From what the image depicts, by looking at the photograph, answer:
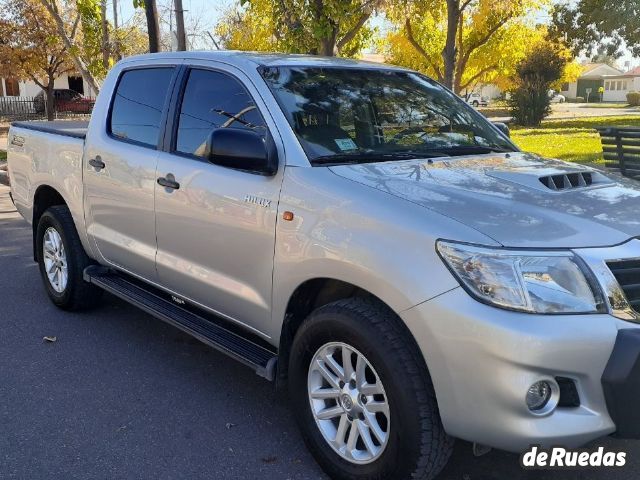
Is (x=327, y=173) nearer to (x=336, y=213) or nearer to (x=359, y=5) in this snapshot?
(x=336, y=213)

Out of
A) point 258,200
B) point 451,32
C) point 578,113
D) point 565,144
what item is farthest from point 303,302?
point 578,113

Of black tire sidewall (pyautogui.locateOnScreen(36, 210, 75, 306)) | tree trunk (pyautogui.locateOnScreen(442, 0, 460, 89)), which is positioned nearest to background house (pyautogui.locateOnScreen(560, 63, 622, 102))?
tree trunk (pyautogui.locateOnScreen(442, 0, 460, 89))

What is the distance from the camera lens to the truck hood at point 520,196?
8.70ft

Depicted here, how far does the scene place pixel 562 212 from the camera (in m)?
2.82

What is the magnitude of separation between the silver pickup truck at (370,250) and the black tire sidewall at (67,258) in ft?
1.59

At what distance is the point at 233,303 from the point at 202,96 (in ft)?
4.16

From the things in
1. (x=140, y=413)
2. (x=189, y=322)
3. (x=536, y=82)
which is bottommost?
(x=140, y=413)

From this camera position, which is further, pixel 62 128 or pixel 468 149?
pixel 62 128

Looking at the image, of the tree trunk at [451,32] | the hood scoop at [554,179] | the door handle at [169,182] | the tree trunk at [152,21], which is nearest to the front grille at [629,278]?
the hood scoop at [554,179]

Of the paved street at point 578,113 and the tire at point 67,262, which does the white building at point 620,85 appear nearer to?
the paved street at point 578,113

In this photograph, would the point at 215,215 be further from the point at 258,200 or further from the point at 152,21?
the point at 152,21

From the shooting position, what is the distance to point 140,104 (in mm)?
4621

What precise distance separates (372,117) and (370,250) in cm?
127

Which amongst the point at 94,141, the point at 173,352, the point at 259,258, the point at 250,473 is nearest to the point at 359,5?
the point at 94,141
